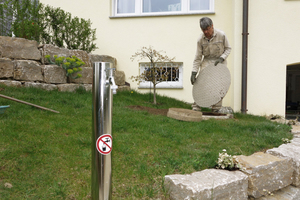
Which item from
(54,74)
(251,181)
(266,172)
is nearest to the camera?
(251,181)

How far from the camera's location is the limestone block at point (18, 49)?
15.8 ft

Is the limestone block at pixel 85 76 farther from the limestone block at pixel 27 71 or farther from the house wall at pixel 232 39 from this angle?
the house wall at pixel 232 39

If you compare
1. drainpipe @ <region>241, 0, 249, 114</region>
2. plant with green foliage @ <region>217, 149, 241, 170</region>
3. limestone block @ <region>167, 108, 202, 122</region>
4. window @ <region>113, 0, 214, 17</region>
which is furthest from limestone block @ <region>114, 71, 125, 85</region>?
plant with green foliage @ <region>217, 149, 241, 170</region>

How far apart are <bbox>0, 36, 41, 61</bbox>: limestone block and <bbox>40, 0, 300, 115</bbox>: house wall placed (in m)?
2.71

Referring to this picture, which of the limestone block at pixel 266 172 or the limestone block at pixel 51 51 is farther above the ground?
the limestone block at pixel 51 51

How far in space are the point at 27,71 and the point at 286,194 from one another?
15.8 feet

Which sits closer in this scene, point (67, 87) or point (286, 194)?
point (286, 194)

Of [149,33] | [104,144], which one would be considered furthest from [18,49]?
[104,144]

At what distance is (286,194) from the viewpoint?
8.77ft

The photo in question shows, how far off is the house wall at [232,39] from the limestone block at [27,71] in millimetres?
2864

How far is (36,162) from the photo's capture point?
2320 mm

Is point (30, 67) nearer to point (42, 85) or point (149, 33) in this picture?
point (42, 85)

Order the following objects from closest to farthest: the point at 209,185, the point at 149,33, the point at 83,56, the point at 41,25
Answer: the point at 209,185, the point at 41,25, the point at 83,56, the point at 149,33

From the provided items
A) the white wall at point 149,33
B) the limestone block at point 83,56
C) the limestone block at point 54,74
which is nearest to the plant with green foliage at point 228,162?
the limestone block at point 54,74
